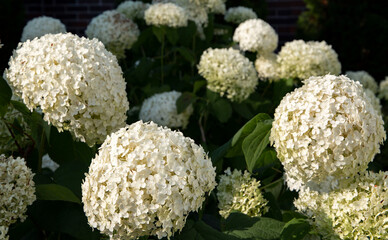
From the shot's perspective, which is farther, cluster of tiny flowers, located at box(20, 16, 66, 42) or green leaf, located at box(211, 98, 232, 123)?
cluster of tiny flowers, located at box(20, 16, 66, 42)

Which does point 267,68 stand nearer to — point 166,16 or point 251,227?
point 166,16

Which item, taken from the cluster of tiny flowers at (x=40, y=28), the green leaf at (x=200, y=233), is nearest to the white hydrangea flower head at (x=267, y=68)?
the cluster of tiny flowers at (x=40, y=28)

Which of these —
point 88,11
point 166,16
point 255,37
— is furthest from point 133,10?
point 88,11

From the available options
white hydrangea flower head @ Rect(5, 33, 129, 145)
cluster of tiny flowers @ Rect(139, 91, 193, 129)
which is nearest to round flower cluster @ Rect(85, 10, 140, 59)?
cluster of tiny flowers @ Rect(139, 91, 193, 129)

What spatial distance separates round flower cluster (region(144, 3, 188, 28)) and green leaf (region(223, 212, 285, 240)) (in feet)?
5.86

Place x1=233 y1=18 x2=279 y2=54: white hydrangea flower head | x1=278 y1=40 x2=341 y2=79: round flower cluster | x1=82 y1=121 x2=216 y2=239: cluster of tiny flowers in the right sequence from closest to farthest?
x1=82 y1=121 x2=216 y2=239: cluster of tiny flowers
x1=278 y1=40 x2=341 y2=79: round flower cluster
x1=233 y1=18 x2=279 y2=54: white hydrangea flower head

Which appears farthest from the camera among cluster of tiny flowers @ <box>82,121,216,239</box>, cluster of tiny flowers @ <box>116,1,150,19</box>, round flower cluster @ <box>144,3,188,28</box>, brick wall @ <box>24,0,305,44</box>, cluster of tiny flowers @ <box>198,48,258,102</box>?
brick wall @ <box>24,0,305,44</box>

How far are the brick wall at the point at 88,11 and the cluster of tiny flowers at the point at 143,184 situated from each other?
5.06m

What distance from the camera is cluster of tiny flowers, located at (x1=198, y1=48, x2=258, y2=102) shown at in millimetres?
2502

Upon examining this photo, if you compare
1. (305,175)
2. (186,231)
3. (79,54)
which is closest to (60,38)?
(79,54)

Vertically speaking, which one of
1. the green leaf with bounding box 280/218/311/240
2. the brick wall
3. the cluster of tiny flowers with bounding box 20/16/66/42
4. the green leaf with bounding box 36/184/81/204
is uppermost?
the green leaf with bounding box 36/184/81/204

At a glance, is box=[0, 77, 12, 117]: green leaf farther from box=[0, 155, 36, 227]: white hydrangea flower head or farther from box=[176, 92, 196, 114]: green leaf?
box=[176, 92, 196, 114]: green leaf

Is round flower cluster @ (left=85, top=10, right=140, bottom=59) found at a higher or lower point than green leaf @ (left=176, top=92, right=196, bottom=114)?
higher

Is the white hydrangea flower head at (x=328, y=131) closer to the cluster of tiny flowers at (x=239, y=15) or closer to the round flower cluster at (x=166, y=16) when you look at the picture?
the round flower cluster at (x=166, y=16)
